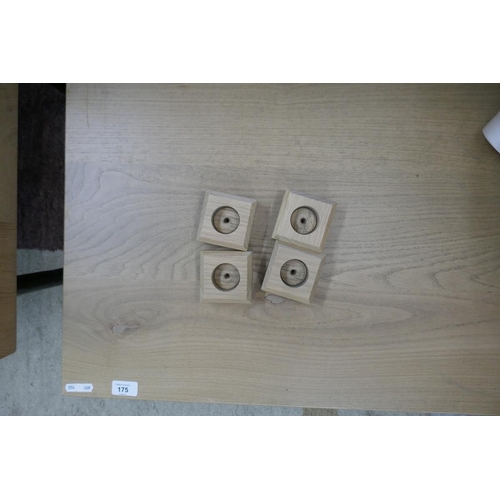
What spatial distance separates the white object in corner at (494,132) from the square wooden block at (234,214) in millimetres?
432

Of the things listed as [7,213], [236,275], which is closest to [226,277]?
[236,275]

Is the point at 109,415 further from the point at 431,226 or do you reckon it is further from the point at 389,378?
the point at 431,226

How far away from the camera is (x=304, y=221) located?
82cm

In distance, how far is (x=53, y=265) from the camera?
127 cm

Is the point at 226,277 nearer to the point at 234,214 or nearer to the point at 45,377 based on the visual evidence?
the point at 234,214

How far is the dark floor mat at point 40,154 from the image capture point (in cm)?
121

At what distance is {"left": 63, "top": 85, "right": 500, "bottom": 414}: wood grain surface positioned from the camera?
0.83 metres

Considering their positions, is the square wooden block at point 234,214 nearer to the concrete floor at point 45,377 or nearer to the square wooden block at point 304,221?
the square wooden block at point 304,221

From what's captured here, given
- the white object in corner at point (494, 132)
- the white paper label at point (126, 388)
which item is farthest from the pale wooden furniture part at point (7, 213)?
the white object in corner at point (494, 132)

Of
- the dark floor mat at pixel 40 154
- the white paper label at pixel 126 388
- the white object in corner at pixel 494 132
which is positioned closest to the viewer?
the white object in corner at pixel 494 132

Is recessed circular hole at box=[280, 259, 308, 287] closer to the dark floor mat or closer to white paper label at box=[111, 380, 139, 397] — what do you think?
white paper label at box=[111, 380, 139, 397]

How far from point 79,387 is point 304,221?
1.82ft

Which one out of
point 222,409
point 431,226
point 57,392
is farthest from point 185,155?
point 57,392

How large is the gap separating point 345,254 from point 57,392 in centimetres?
97
